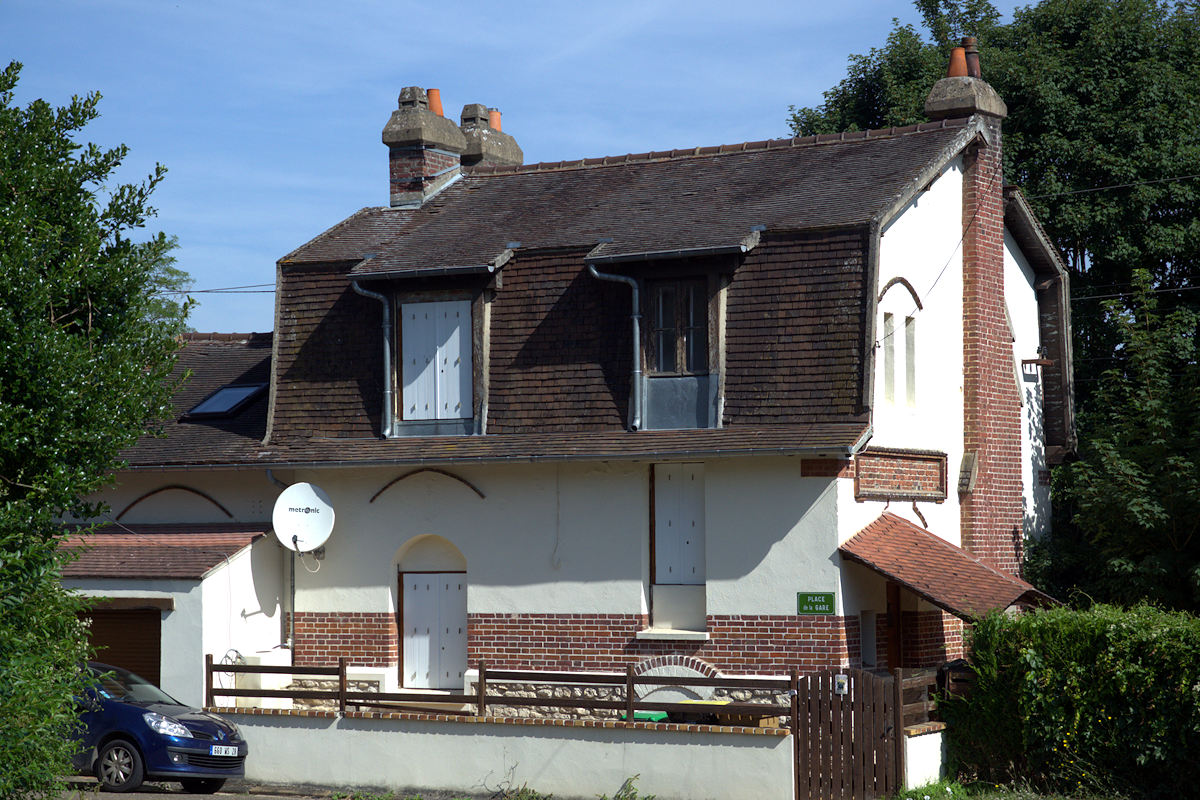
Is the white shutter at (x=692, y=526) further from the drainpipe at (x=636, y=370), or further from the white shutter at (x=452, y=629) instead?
the white shutter at (x=452, y=629)

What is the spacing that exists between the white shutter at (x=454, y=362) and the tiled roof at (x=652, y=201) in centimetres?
72

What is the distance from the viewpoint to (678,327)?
59.8ft

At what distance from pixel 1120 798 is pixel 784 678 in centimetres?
416

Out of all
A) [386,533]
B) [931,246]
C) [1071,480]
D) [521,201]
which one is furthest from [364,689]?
[1071,480]

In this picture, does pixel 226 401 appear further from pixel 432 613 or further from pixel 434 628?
pixel 434 628

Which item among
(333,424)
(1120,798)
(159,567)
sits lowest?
(1120,798)

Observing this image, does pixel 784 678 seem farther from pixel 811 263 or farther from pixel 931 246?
pixel 931 246

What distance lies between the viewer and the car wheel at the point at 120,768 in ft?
52.8

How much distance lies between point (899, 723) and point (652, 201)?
8.47 metres

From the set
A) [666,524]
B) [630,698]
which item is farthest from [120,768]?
[666,524]

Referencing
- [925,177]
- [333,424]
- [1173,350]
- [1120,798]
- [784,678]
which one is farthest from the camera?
[1173,350]

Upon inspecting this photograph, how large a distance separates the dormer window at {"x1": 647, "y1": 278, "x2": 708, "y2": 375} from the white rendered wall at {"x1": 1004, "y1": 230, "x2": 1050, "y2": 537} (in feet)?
18.8

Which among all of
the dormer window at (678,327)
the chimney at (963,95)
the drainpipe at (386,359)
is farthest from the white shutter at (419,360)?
the chimney at (963,95)

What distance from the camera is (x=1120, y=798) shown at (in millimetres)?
14148
